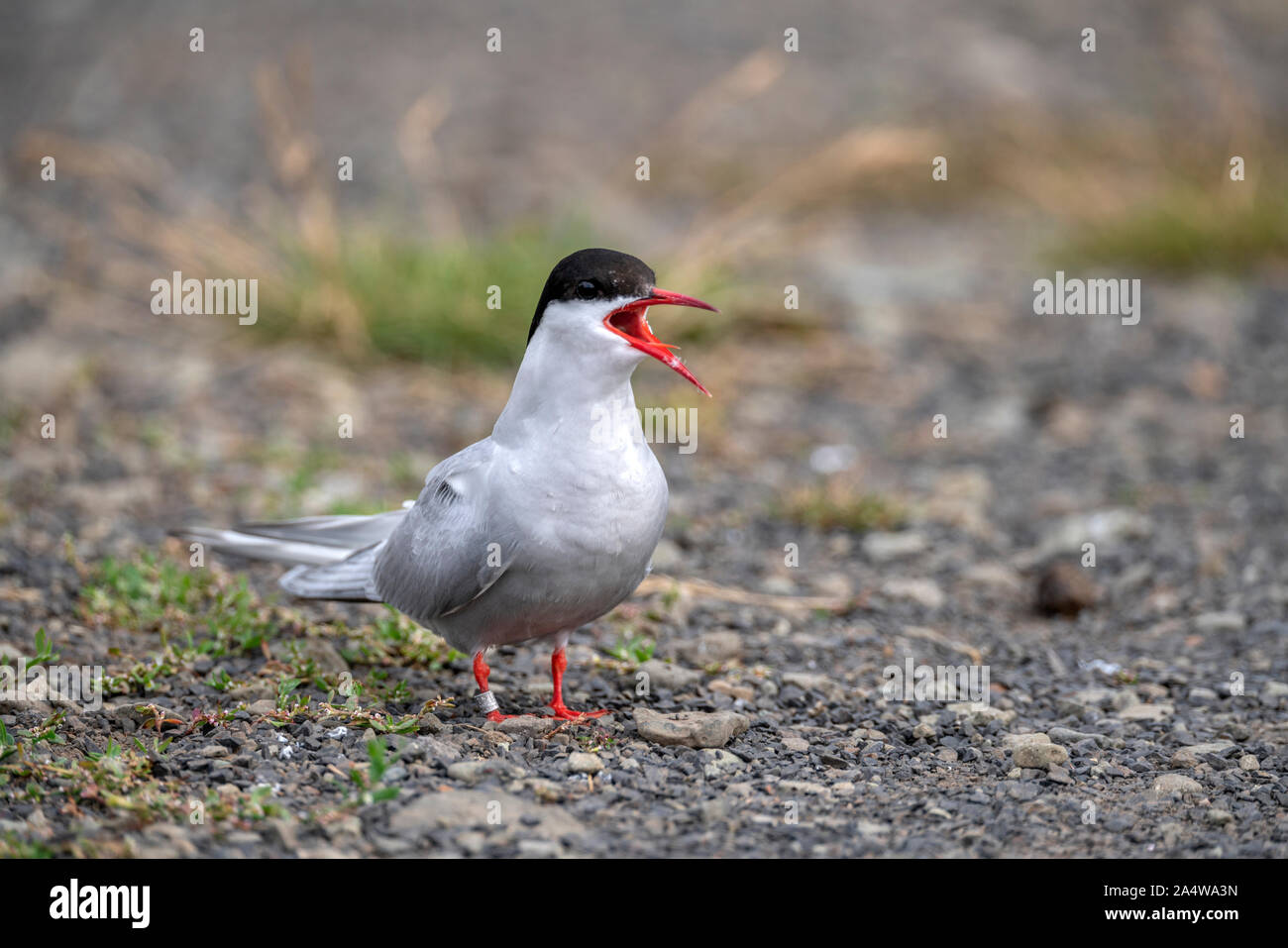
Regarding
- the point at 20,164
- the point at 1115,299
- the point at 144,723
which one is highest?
the point at 20,164

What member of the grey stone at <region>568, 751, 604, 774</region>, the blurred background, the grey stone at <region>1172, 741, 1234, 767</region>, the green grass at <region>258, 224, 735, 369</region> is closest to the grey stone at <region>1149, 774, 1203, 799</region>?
the grey stone at <region>1172, 741, 1234, 767</region>

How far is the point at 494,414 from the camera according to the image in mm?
6395

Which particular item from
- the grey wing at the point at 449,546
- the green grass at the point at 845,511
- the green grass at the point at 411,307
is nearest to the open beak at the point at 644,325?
the grey wing at the point at 449,546

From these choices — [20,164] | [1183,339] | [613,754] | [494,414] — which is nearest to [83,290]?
[20,164]

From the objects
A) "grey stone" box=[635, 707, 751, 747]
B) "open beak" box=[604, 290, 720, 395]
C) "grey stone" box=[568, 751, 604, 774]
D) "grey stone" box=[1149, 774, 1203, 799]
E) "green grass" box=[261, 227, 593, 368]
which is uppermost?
"green grass" box=[261, 227, 593, 368]

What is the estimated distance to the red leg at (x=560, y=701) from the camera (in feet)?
10.8

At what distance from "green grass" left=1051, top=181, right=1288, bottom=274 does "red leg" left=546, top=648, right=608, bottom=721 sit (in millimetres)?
6362

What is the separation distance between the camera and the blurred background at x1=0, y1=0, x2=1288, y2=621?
545 cm

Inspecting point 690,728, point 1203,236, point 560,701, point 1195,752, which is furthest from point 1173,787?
point 1203,236

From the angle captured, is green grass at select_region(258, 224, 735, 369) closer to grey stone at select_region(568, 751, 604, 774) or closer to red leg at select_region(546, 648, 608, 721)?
red leg at select_region(546, 648, 608, 721)

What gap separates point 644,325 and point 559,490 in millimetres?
453

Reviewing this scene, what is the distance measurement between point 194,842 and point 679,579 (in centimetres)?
239

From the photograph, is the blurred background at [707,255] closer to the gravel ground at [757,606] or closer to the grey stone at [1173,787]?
the gravel ground at [757,606]

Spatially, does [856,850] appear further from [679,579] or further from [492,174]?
[492,174]
